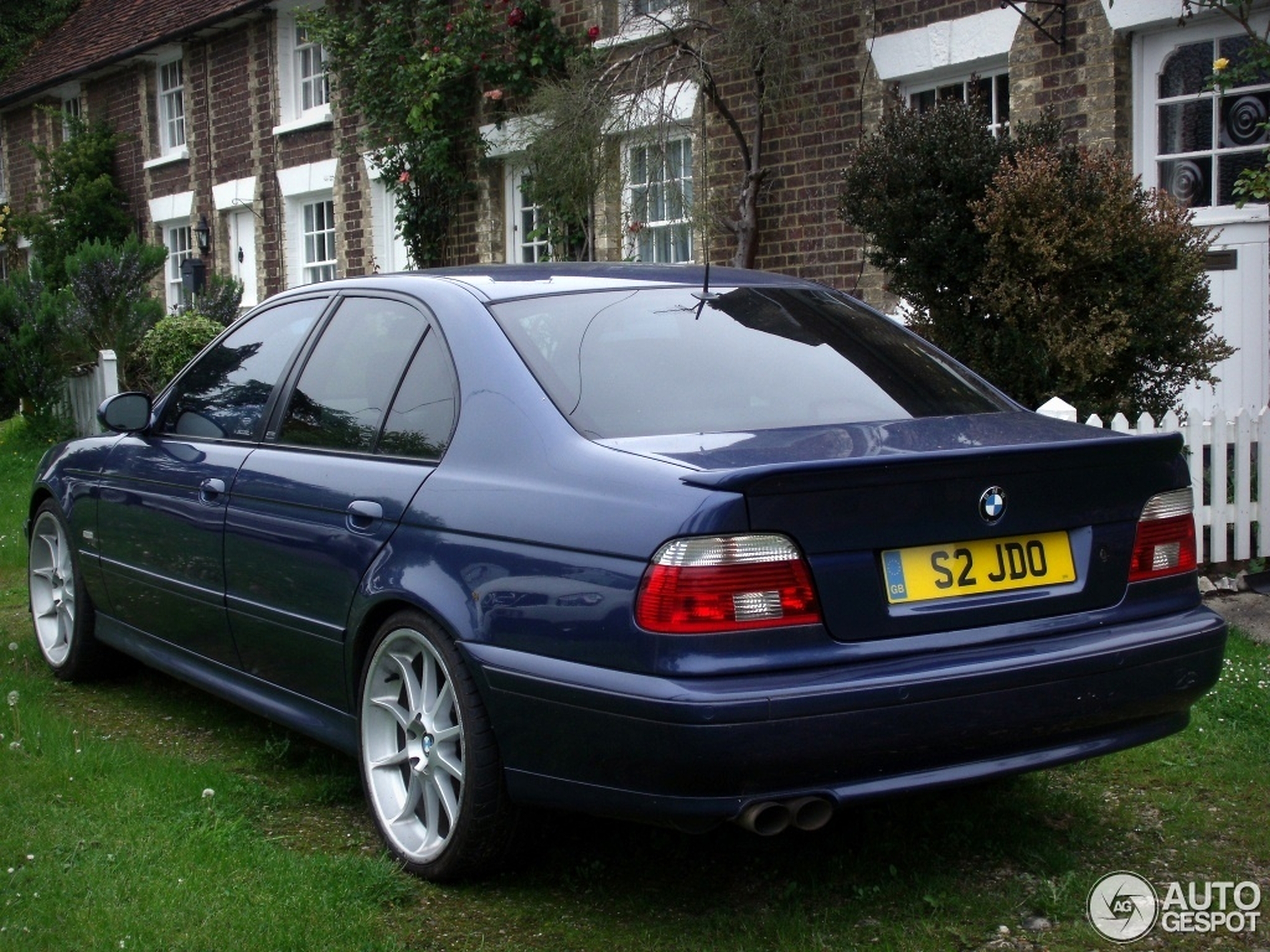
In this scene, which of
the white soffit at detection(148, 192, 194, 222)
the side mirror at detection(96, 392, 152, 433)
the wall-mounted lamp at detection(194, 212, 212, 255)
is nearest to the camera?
the side mirror at detection(96, 392, 152, 433)

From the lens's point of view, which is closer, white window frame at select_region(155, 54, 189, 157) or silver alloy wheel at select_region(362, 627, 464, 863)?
silver alloy wheel at select_region(362, 627, 464, 863)

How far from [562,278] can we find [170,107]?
20.4 m

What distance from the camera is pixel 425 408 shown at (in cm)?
400

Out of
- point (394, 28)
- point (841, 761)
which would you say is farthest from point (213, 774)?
point (394, 28)

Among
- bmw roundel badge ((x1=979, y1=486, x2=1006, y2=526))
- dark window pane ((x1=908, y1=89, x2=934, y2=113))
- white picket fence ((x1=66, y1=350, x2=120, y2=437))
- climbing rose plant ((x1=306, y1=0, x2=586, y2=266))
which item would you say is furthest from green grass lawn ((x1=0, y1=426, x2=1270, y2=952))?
climbing rose plant ((x1=306, y1=0, x2=586, y2=266))

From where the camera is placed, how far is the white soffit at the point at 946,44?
1032 centimetres

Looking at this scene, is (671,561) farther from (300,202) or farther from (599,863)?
(300,202)

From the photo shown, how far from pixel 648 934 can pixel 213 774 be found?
180 cm

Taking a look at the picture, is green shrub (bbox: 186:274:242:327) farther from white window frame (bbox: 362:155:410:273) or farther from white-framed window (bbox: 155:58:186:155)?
white-framed window (bbox: 155:58:186:155)

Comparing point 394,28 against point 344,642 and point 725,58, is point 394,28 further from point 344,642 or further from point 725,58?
point 344,642

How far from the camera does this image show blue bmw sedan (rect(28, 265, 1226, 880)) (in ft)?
10.2

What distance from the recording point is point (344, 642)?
3.99 metres

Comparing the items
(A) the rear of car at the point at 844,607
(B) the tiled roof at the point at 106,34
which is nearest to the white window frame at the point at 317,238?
(B) the tiled roof at the point at 106,34

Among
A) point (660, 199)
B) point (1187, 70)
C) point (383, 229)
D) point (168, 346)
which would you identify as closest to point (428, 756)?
point (1187, 70)
